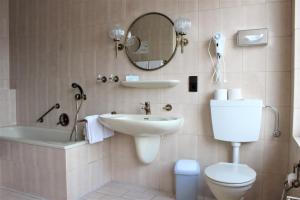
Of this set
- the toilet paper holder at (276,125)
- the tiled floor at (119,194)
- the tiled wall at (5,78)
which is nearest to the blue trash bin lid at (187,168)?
the tiled floor at (119,194)

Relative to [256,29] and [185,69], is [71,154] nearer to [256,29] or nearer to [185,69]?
[185,69]

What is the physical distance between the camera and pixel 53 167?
7.65 feet

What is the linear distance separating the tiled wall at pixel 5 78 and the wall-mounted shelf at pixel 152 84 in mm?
1929

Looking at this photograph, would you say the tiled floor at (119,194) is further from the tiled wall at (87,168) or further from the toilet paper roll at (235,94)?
the toilet paper roll at (235,94)

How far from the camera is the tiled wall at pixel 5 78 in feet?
11.2

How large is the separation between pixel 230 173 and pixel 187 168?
18.7 inches

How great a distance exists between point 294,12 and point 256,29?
0.29 metres

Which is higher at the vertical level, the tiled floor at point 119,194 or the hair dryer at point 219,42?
the hair dryer at point 219,42

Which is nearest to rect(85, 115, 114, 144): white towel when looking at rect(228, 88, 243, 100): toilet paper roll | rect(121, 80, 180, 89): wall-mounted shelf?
rect(121, 80, 180, 89): wall-mounted shelf

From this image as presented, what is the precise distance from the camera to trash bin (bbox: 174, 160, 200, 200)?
2.19 m

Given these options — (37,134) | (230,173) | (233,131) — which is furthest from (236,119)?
(37,134)

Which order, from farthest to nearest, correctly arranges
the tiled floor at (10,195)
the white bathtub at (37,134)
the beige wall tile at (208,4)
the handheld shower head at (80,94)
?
the white bathtub at (37,134) → the handheld shower head at (80,94) → the tiled floor at (10,195) → the beige wall tile at (208,4)

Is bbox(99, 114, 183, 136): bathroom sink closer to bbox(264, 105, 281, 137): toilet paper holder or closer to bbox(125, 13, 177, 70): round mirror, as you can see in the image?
bbox(125, 13, 177, 70): round mirror

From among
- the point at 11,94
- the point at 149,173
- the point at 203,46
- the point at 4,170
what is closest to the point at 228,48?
the point at 203,46
